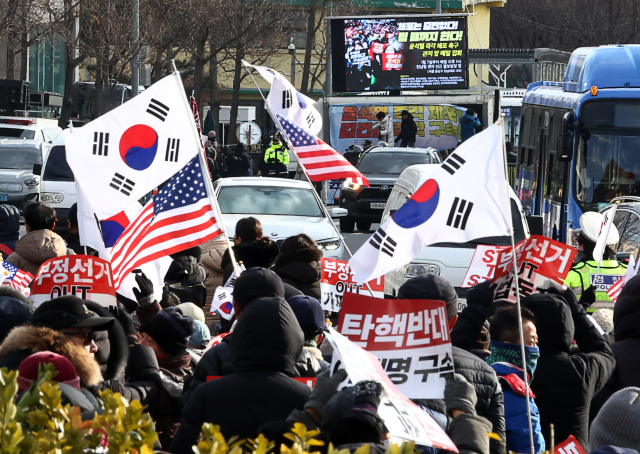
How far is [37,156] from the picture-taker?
74.0 feet

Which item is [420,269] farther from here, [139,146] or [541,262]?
[139,146]

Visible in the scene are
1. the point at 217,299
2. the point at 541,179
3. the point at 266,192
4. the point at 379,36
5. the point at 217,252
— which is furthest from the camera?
the point at 379,36

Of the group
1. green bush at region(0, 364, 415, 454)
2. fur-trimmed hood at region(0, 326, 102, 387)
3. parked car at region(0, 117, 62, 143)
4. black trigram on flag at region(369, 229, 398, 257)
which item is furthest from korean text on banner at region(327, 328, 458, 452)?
parked car at region(0, 117, 62, 143)

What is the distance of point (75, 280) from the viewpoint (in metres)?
6.28

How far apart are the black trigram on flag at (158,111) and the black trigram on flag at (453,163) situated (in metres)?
2.29

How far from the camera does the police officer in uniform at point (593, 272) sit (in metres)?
8.13

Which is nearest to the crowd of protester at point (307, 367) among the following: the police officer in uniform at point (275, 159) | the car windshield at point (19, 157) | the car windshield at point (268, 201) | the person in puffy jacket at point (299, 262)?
the person in puffy jacket at point (299, 262)

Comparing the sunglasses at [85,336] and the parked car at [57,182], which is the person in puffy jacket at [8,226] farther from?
the parked car at [57,182]

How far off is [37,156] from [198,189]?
16632 mm

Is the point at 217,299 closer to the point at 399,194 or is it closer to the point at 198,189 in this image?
the point at 198,189

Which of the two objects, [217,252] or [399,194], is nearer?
[217,252]

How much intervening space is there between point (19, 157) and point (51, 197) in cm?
312

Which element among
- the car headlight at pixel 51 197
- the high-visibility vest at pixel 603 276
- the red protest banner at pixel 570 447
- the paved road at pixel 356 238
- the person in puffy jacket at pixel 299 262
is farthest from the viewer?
the car headlight at pixel 51 197

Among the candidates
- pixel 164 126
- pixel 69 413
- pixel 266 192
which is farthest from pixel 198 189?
pixel 266 192
